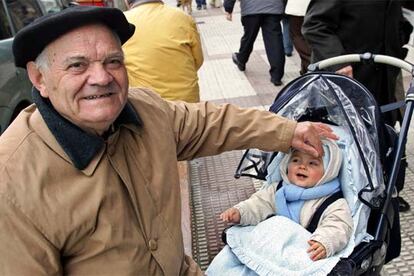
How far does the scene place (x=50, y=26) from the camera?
145 cm

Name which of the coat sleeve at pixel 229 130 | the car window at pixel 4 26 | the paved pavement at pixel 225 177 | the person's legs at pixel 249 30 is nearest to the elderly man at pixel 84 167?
the coat sleeve at pixel 229 130

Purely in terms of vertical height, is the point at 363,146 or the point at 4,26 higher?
the point at 363,146

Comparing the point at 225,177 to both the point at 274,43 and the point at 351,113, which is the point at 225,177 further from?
the point at 274,43

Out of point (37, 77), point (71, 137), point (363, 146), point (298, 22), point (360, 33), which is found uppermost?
point (37, 77)

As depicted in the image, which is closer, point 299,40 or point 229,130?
point 229,130

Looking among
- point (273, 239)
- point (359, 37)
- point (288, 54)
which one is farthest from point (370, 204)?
point (288, 54)

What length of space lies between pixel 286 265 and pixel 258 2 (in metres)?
→ 5.15

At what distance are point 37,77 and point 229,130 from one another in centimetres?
84

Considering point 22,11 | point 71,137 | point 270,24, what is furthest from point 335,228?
point 270,24

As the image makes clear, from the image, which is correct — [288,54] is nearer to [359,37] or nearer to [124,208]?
[359,37]

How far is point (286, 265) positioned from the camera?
2.01m

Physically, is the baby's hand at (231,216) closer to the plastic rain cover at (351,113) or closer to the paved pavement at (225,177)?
the plastic rain cover at (351,113)

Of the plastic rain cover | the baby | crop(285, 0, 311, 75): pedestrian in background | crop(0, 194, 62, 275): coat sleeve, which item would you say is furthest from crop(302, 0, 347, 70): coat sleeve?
crop(285, 0, 311, 75): pedestrian in background

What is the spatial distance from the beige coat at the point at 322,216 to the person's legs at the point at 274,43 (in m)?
4.46
